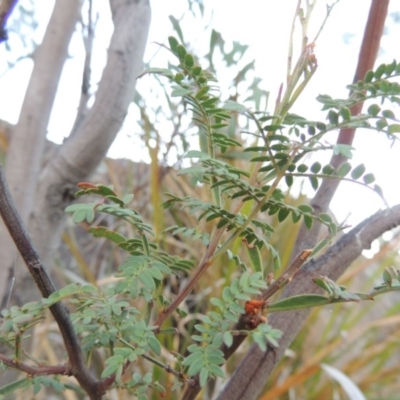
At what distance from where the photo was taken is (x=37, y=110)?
604 mm

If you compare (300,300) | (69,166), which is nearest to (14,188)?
(69,166)

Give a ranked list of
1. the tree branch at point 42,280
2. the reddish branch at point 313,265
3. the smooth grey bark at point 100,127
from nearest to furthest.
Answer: the tree branch at point 42,280, the reddish branch at point 313,265, the smooth grey bark at point 100,127

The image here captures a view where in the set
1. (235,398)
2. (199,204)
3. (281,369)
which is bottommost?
(281,369)

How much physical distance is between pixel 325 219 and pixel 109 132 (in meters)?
0.31

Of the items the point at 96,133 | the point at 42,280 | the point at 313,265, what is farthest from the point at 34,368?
the point at 96,133

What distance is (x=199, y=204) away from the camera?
0.87 ft

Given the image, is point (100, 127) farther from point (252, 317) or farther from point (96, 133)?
point (252, 317)

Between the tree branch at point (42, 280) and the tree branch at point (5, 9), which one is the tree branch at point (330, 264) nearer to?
the tree branch at point (42, 280)

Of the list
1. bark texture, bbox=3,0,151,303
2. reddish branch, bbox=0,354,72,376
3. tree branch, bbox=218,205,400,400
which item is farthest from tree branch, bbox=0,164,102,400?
bark texture, bbox=3,0,151,303

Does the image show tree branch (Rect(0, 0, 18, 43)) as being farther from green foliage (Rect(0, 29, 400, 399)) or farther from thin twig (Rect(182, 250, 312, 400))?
thin twig (Rect(182, 250, 312, 400))

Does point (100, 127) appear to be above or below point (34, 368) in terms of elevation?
above

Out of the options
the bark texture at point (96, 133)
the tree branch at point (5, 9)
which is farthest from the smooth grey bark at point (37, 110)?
the tree branch at point (5, 9)

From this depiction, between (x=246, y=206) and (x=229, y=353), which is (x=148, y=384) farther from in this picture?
(x=246, y=206)

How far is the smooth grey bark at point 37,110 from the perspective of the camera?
0.59m
